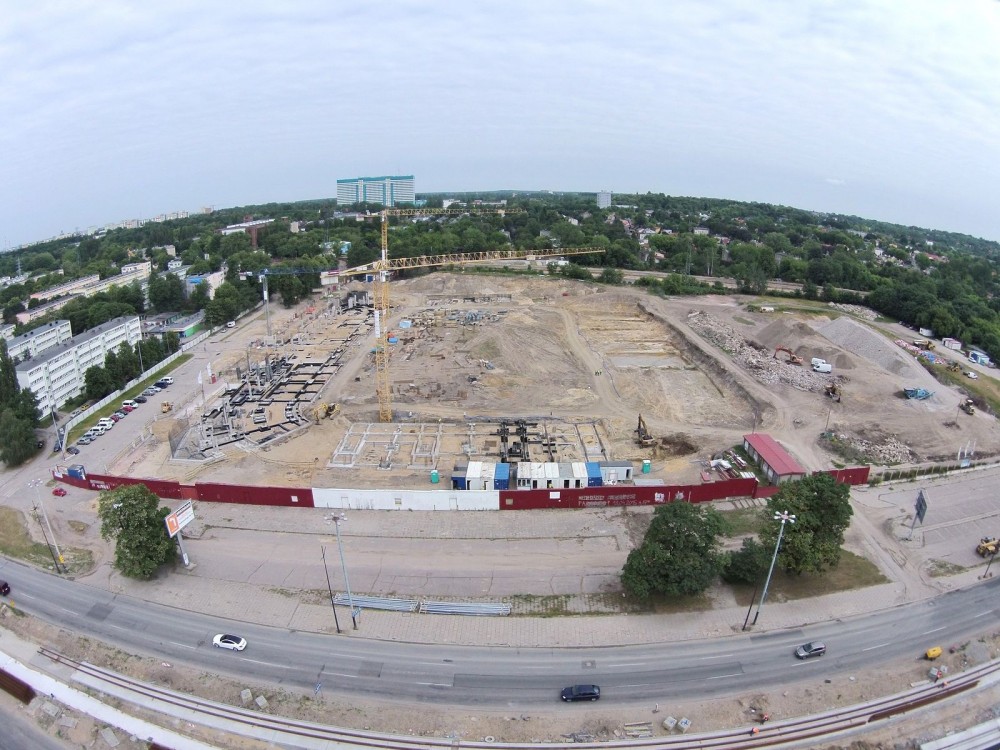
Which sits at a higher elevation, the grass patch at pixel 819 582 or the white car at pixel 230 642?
the grass patch at pixel 819 582

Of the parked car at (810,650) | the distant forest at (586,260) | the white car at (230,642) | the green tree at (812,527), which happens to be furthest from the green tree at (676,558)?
the distant forest at (586,260)

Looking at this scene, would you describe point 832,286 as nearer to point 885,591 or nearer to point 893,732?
point 885,591

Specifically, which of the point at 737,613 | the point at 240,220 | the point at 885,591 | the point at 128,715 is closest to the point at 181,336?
the point at 128,715

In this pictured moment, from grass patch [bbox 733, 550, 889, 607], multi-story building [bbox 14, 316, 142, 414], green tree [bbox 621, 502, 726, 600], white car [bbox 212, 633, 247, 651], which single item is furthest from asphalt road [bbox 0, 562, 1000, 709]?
multi-story building [bbox 14, 316, 142, 414]

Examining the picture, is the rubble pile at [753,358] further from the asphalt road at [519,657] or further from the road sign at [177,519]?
the road sign at [177,519]

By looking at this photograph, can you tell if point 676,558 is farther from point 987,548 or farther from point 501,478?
point 987,548

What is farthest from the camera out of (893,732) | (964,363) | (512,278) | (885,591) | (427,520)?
(512,278)
